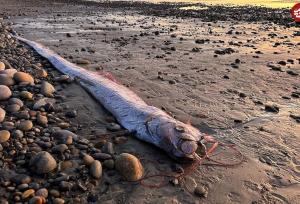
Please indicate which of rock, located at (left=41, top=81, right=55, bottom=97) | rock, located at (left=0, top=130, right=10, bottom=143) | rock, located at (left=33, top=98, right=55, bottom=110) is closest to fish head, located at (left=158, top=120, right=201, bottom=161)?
rock, located at (left=0, top=130, right=10, bottom=143)

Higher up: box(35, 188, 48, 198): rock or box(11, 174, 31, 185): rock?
box(11, 174, 31, 185): rock

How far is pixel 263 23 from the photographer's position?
2314 cm

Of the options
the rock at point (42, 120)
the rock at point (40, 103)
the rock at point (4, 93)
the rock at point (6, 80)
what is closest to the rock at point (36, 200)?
the rock at point (42, 120)

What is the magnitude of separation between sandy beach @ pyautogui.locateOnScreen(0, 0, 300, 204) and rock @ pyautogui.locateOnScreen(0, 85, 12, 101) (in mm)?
990

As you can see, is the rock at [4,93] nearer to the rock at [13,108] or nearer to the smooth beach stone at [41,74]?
the rock at [13,108]

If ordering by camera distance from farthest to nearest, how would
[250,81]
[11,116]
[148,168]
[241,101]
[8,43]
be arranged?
1. [8,43]
2. [250,81]
3. [241,101]
4. [11,116]
5. [148,168]

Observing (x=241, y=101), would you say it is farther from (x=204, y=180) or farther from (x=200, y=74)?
(x=204, y=180)

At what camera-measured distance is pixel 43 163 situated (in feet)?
16.2

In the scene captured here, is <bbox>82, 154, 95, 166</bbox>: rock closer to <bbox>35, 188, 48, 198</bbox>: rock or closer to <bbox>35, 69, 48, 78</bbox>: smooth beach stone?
<bbox>35, 188, 48, 198</bbox>: rock

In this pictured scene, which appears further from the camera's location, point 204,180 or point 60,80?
point 60,80

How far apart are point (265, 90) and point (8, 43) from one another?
827 cm

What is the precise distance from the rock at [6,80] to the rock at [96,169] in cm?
343

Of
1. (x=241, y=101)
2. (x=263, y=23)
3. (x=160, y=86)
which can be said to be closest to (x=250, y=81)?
(x=241, y=101)

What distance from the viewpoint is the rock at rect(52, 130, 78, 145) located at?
5.71 metres
